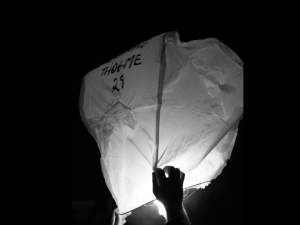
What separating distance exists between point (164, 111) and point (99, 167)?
76cm

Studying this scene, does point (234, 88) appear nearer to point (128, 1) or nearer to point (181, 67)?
point (181, 67)

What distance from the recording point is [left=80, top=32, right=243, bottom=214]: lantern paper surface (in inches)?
25.8

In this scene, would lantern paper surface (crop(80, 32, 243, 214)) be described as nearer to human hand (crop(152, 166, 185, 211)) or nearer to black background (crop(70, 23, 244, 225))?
human hand (crop(152, 166, 185, 211))

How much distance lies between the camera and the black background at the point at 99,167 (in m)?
1.15

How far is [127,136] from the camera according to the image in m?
0.71

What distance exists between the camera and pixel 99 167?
1281mm

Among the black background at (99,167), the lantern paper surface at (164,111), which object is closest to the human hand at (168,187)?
the lantern paper surface at (164,111)

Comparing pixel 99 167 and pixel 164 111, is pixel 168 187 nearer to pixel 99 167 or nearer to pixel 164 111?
pixel 164 111

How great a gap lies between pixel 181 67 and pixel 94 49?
32.0 inches

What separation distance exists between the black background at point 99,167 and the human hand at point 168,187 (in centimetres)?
54

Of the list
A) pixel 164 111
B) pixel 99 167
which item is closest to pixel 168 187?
pixel 164 111

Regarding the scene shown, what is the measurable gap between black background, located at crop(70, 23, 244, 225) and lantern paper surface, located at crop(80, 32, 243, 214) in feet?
1.39

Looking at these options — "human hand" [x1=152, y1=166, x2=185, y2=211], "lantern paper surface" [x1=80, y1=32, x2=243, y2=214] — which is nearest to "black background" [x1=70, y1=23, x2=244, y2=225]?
"lantern paper surface" [x1=80, y1=32, x2=243, y2=214]

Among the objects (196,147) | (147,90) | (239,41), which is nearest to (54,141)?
(147,90)
